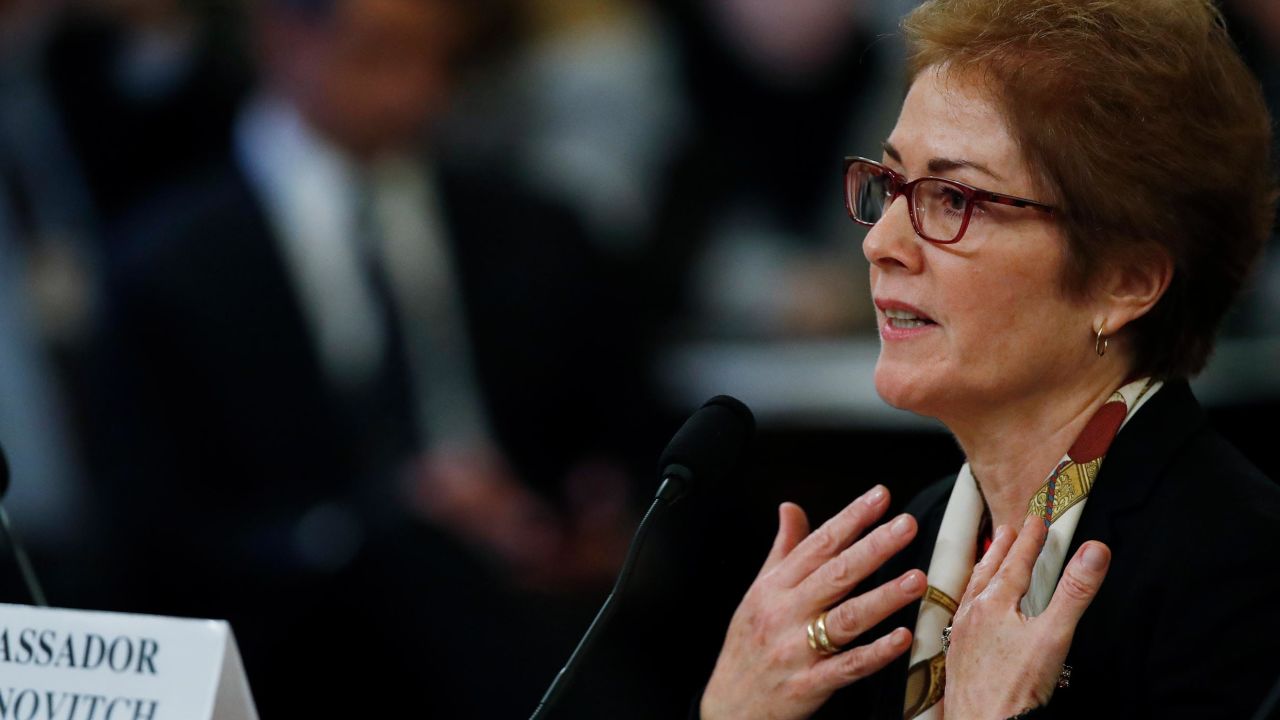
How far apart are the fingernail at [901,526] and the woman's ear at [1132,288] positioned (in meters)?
0.32

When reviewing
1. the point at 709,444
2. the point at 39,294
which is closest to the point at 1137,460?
the point at 709,444

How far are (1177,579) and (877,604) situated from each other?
31 centimetres

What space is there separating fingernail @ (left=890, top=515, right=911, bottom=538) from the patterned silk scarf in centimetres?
15

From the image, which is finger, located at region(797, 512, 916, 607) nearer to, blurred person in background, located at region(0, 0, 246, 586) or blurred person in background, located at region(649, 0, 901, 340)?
blurred person in background, located at region(0, 0, 246, 586)

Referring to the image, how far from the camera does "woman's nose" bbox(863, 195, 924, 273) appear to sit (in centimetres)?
182

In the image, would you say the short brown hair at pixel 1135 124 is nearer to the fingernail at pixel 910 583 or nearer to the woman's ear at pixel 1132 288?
the woman's ear at pixel 1132 288

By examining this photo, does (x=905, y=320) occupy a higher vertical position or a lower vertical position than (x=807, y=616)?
higher

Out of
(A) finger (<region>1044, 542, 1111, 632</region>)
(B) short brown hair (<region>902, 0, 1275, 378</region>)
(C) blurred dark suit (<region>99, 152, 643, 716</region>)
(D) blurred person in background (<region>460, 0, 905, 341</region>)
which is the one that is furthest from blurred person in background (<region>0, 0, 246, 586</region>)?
(A) finger (<region>1044, 542, 1111, 632</region>)

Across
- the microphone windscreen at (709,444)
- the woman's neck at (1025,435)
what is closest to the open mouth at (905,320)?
the woman's neck at (1025,435)

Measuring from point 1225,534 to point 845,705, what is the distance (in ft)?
1.76

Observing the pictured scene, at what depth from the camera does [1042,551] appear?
1.77 meters

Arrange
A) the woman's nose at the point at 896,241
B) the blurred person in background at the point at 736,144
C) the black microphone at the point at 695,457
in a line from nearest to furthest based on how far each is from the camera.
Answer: the black microphone at the point at 695,457, the woman's nose at the point at 896,241, the blurred person in background at the point at 736,144

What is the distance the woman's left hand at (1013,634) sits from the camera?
1562 mm

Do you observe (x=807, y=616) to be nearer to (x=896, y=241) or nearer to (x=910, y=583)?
(x=910, y=583)
